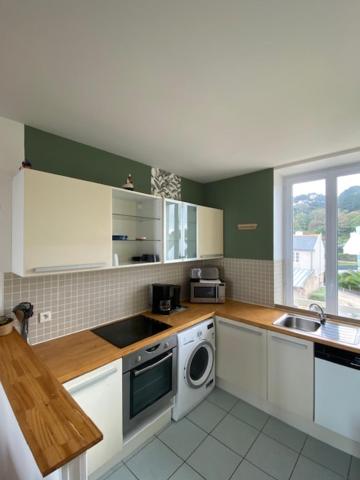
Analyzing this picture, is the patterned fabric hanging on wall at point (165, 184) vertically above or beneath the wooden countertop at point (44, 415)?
above

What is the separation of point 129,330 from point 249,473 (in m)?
1.30

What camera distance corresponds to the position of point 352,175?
2225 millimetres

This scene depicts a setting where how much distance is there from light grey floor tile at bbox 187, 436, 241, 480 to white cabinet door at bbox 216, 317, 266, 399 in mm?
584

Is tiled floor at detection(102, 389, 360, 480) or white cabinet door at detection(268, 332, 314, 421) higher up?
white cabinet door at detection(268, 332, 314, 421)

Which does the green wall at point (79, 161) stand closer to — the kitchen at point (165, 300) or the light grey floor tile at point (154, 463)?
the kitchen at point (165, 300)

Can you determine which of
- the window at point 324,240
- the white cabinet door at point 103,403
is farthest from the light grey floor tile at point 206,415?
the window at point 324,240

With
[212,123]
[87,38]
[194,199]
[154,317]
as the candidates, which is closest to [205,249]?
[194,199]

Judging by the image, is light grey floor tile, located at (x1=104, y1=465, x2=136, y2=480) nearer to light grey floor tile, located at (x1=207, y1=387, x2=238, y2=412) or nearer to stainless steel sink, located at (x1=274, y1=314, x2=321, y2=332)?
light grey floor tile, located at (x1=207, y1=387, x2=238, y2=412)

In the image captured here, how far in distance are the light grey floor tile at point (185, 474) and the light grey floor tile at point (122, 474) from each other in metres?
0.28

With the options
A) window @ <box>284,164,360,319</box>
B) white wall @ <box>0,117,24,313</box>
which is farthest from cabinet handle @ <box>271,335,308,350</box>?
white wall @ <box>0,117,24,313</box>

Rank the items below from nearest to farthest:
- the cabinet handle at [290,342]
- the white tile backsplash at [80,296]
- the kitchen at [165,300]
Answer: the kitchen at [165,300], the white tile backsplash at [80,296], the cabinet handle at [290,342]

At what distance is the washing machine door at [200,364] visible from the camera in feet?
6.73

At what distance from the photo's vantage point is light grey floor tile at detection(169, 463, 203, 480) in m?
1.47

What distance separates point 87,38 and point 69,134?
3.09 ft
